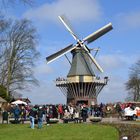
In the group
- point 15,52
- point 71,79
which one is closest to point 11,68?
point 15,52

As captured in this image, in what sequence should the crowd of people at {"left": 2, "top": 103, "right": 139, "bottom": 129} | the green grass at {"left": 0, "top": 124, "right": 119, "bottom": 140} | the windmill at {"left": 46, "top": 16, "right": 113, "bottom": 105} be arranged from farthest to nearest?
the windmill at {"left": 46, "top": 16, "right": 113, "bottom": 105} → the crowd of people at {"left": 2, "top": 103, "right": 139, "bottom": 129} → the green grass at {"left": 0, "top": 124, "right": 119, "bottom": 140}

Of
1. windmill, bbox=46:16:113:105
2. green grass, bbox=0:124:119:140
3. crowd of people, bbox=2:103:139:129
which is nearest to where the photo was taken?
green grass, bbox=0:124:119:140

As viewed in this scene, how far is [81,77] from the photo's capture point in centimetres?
7681

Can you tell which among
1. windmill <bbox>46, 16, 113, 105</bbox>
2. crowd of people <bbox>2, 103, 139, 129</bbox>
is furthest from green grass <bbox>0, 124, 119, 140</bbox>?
windmill <bbox>46, 16, 113, 105</bbox>

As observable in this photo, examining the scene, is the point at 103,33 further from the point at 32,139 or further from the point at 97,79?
the point at 32,139

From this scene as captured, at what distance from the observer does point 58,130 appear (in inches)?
1244

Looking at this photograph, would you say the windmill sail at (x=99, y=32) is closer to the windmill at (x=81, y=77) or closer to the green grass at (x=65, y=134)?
the windmill at (x=81, y=77)

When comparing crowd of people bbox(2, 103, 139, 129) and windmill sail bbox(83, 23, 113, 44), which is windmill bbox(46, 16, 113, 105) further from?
crowd of people bbox(2, 103, 139, 129)

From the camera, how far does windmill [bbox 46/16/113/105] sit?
76069mm

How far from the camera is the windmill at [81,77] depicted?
76069mm

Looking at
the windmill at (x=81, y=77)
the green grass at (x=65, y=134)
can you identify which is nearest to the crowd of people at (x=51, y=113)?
the green grass at (x=65, y=134)

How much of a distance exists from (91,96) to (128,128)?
43.4 meters

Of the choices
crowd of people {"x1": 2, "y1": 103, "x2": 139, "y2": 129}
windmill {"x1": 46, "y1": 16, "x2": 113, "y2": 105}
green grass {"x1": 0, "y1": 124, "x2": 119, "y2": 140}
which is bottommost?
green grass {"x1": 0, "y1": 124, "x2": 119, "y2": 140}

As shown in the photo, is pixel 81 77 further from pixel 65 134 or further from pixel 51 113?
pixel 65 134
